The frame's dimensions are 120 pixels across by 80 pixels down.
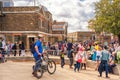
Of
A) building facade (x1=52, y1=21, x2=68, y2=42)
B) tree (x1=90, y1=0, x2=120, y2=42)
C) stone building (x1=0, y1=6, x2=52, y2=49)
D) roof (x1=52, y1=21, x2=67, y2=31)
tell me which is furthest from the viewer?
roof (x1=52, y1=21, x2=67, y2=31)

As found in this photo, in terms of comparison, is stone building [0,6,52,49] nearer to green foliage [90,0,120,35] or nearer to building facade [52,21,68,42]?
green foliage [90,0,120,35]

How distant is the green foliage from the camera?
51.7m

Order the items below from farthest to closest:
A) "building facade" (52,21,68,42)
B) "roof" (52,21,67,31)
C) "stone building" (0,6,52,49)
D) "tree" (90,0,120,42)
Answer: "roof" (52,21,67,31) → "building facade" (52,21,68,42) → "stone building" (0,6,52,49) → "tree" (90,0,120,42)

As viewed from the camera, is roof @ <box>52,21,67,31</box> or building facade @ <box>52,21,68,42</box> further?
roof @ <box>52,21,67,31</box>

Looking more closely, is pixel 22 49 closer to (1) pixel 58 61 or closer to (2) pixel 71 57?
(1) pixel 58 61

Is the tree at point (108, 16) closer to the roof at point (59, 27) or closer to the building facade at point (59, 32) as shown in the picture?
the building facade at point (59, 32)

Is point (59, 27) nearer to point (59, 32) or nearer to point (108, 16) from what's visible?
point (59, 32)

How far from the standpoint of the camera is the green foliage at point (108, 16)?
2034 inches

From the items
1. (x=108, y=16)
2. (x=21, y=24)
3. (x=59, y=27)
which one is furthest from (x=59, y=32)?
(x=108, y=16)

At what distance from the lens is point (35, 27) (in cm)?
5209

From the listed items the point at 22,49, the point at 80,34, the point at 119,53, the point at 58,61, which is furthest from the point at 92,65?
the point at 80,34

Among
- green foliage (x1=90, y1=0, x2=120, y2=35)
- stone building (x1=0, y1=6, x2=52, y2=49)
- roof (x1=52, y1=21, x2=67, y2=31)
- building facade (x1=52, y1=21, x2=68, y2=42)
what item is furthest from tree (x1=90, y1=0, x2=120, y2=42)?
roof (x1=52, y1=21, x2=67, y2=31)

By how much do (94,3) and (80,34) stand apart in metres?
50.2

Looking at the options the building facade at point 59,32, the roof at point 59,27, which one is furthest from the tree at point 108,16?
the roof at point 59,27
